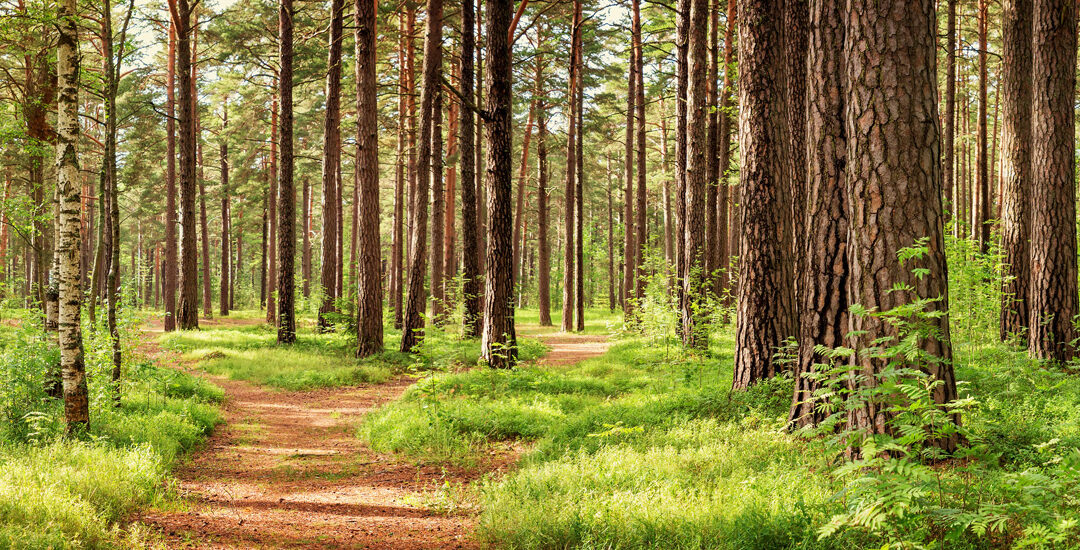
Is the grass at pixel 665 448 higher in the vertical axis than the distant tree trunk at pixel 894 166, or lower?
lower

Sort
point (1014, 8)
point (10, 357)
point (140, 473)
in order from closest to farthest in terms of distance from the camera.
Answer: point (140, 473), point (10, 357), point (1014, 8)

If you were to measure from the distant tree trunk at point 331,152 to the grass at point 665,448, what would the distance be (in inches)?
300

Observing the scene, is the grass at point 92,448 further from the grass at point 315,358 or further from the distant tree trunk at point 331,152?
the distant tree trunk at point 331,152

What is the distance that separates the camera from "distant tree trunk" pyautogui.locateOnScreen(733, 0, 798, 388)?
6.92 metres

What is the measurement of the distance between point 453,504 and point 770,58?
617 centimetres

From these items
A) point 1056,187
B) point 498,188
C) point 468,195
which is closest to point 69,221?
point 498,188

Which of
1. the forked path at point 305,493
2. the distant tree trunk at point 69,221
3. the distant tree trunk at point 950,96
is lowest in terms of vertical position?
the forked path at point 305,493

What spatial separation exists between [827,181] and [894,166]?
63 cm

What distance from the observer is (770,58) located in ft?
23.1

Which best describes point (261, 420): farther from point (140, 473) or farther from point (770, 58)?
point (770, 58)

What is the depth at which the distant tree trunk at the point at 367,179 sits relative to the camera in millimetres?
12086

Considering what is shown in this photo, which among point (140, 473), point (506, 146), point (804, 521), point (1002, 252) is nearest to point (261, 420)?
point (140, 473)

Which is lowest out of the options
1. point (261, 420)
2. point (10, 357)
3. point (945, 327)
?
point (261, 420)

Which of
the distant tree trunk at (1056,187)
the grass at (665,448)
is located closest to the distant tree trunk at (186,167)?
the grass at (665,448)
